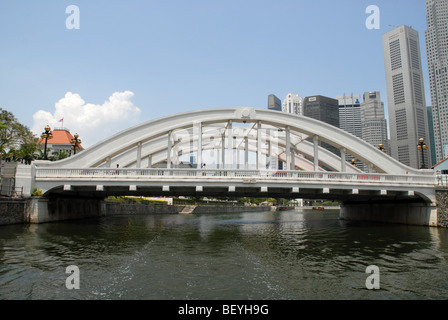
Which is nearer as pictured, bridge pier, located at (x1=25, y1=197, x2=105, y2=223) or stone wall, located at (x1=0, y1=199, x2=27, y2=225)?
stone wall, located at (x1=0, y1=199, x2=27, y2=225)

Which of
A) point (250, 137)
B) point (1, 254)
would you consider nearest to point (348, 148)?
point (250, 137)

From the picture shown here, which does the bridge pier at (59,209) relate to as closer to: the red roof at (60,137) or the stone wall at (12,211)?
the stone wall at (12,211)

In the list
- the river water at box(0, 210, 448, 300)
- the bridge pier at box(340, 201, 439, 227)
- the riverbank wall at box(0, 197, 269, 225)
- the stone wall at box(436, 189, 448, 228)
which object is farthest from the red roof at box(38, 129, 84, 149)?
the stone wall at box(436, 189, 448, 228)

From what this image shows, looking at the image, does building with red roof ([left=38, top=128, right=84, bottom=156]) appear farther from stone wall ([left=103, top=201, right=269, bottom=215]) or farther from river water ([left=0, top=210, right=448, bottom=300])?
river water ([left=0, top=210, right=448, bottom=300])

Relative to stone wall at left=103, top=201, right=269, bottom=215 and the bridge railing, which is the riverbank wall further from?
the bridge railing

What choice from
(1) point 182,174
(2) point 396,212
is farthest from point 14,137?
(2) point 396,212

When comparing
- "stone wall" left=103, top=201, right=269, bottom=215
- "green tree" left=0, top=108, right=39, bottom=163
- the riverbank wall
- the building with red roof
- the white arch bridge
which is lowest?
"stone wall" left=103, top=201, right=269, bottom=215

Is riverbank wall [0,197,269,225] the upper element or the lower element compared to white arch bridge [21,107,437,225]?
lower

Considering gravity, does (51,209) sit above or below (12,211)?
below

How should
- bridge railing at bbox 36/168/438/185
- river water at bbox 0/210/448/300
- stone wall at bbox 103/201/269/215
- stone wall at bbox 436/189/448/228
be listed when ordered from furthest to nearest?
stone wall at bbox 103/201/269/215 < stone wall at bbox 436/189/448/228 < bridge railing at bbox 36/168/438/185 < river water at bbox 0/210/448/300

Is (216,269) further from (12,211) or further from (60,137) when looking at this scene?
(60,137)

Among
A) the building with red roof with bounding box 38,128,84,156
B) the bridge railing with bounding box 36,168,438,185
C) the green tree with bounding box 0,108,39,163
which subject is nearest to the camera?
the bridge railing with bounding box 36,168,438,185
